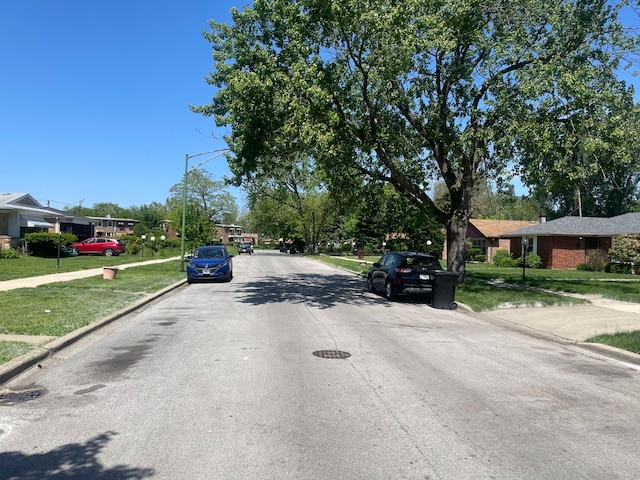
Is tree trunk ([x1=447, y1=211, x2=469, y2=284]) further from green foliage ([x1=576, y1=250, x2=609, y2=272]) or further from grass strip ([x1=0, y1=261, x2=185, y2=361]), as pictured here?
green foliage ([x1=576, y1=250, x2=609, y2=272])

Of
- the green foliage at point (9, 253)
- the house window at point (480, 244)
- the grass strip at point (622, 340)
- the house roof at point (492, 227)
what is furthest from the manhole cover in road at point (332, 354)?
the house window at point (480, 244)

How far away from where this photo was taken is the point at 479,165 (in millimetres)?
19703

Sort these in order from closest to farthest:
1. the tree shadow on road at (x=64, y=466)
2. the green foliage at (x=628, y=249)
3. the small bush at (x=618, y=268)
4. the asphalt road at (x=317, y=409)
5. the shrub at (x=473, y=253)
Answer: the tree shadow on road at (x=64, y=466) → the asphalt road at (x=317, y=409) → the green foliage at (x=628, y=249) → the small bush at (x=618, y=268) → the shrub at (x=473, y=253)

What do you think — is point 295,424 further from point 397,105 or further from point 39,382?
point 397,105

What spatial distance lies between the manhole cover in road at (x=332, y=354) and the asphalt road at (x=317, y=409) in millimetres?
49

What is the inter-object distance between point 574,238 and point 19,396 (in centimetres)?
3735

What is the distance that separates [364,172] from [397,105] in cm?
290

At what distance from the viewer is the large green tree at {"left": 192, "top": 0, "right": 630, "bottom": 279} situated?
14273mm

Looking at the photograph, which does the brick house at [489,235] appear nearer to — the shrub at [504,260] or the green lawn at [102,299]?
the shrub at [504,260]

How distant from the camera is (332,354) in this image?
8.22 metres

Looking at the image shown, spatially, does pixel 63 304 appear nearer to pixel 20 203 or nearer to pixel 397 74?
pixel 397 74

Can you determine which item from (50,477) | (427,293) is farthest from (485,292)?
(50,477)

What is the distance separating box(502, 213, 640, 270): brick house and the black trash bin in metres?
21.6

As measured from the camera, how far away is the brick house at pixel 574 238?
1382 inches
